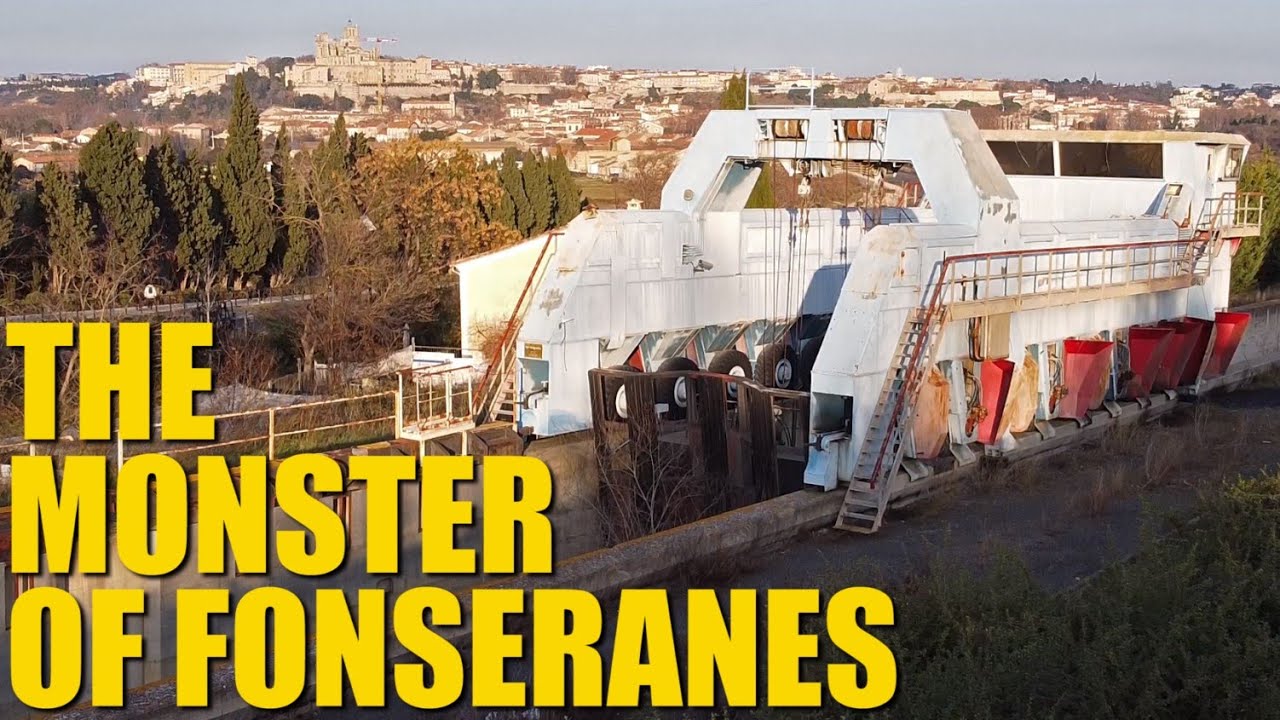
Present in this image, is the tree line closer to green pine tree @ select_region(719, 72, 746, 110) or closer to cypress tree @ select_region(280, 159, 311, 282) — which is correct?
cypress tree @ select_region(280, 159, 311, 282)

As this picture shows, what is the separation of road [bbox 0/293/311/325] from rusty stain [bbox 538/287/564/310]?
11183mm

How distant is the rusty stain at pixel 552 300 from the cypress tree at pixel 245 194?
1072 inches

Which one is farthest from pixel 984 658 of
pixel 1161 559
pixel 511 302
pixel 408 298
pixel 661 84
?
pixel 661 84

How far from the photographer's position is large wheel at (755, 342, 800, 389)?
18547 mm

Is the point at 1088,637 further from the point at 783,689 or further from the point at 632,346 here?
the point at 632,346

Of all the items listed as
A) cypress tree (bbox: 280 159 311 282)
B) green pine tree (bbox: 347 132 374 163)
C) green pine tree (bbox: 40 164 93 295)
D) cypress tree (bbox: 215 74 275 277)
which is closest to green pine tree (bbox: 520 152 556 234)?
green pine tree (bbox: 347 132 374 163)

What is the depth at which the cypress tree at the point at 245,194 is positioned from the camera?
40969 millimetres

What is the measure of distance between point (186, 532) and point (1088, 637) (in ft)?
23.7

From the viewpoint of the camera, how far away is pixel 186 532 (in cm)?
1180

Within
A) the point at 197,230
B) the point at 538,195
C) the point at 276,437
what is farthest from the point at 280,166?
the point at 276,437

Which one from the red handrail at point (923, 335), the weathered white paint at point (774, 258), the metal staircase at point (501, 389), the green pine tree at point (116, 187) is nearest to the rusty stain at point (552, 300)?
the weathered white paint at point (774, 258)

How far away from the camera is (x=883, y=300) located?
13609 mm

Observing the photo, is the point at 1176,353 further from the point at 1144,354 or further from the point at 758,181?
the point at 758,181

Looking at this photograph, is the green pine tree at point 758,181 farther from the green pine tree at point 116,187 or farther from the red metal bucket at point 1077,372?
the green pine tree at point 116,187
